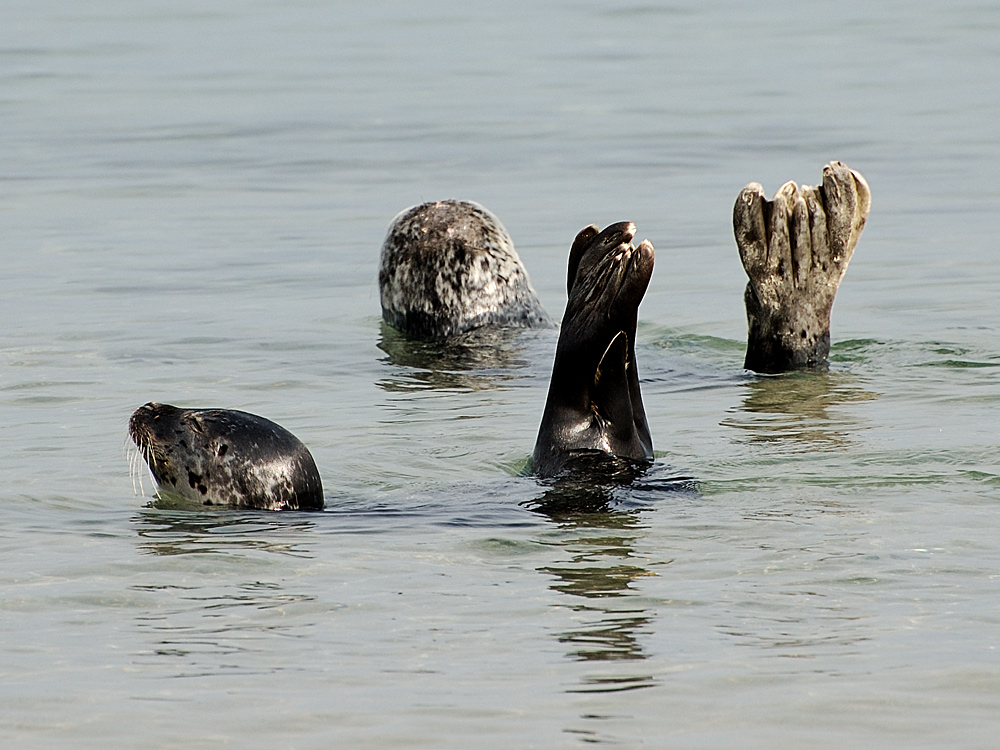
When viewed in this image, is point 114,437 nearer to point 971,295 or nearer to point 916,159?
point 971,295

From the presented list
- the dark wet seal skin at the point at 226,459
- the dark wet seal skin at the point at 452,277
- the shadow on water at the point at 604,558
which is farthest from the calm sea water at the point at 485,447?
the dark wet seal skin at the point at 452,277

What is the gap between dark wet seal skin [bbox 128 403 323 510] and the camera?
520cm

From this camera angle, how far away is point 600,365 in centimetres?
524

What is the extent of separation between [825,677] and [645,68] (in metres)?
16.1

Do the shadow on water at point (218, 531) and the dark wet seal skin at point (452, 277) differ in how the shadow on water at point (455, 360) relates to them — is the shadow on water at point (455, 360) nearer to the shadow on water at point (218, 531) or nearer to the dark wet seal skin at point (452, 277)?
the dark wet seal skin at point (452, 277)

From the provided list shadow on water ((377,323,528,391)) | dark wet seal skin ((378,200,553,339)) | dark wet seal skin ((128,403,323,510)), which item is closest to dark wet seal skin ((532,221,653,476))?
dark wet seal skin ((128,403,323,510))

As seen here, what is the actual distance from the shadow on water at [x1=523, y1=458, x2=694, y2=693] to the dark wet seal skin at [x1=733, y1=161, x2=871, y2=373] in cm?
Result: 182

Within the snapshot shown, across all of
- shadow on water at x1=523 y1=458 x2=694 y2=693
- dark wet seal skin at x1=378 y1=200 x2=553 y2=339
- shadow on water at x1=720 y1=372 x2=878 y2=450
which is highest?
dark wet seal skin at x1=378 y1=200 x2=553 y2=339

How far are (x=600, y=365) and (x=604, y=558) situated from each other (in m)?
0.93

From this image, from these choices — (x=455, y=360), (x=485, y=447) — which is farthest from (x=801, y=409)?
(x=455, y=360)

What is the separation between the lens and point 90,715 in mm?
3438

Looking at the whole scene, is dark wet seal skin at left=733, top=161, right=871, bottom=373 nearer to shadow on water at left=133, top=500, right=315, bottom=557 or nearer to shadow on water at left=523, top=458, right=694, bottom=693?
shadow on water at left=523, top=458, right=694, bottom=693

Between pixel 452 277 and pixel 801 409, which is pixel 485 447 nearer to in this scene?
pixel 801 409

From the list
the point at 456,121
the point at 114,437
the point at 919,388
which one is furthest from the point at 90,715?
the point at 456,121
